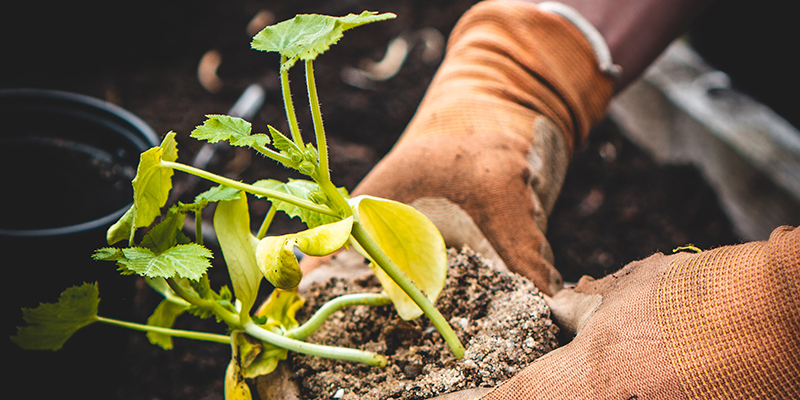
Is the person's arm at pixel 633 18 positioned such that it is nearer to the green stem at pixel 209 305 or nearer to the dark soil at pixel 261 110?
the dark soil at pixel 261 110

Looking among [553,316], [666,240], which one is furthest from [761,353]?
[666,240]

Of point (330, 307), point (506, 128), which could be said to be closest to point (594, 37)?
point (506, 128)

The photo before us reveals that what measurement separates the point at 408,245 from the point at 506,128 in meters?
0.36

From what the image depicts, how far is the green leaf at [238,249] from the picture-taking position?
0.62 metres

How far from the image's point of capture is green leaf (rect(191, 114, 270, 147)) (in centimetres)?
52

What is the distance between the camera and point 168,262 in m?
0.52

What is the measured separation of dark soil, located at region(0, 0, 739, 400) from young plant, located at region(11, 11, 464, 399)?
0.35 m

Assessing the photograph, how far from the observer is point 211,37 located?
177 centimetres

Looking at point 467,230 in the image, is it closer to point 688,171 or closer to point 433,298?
point 433,298

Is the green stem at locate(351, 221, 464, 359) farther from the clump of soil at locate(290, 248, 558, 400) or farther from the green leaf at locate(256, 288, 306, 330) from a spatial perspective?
the green leaf at locate(256, 288, 306, 330)

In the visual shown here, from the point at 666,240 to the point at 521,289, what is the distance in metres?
0.76

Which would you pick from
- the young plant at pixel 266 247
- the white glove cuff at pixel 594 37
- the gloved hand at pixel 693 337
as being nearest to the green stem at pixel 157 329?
the young plant at pixel 266 247

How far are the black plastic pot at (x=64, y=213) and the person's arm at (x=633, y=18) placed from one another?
34.6 inches

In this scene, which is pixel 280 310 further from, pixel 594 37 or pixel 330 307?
pixel 594 37
